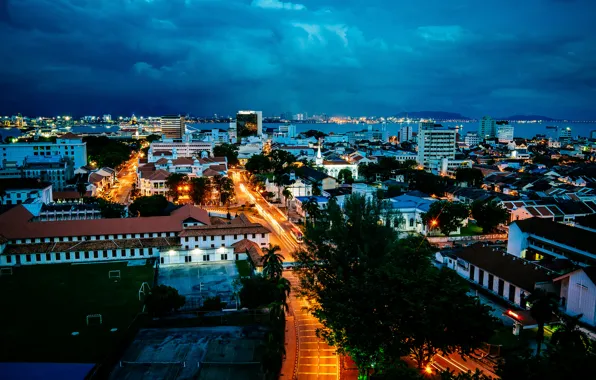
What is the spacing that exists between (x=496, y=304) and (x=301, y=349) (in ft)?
42.0

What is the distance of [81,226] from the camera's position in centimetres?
3550

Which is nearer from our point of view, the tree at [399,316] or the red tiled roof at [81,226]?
the tree at [399,316]

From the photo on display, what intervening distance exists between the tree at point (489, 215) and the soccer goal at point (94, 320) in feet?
111

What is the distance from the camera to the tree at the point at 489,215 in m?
41.2

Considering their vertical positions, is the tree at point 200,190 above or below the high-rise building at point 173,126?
below

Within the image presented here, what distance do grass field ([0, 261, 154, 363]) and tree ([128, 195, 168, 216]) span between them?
10763 mm

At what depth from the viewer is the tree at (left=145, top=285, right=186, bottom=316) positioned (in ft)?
75.5

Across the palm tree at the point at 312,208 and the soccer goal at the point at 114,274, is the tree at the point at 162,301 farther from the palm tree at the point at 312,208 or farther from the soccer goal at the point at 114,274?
the palm tree at the point at 312,208

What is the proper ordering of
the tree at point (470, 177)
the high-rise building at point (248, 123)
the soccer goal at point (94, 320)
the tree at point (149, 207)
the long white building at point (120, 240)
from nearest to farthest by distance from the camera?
the soccer goal at point (94, 320) → the long white building at point (120, 240) → the tree at point (149, 207) → the tree at point (470, 177) → the high-rise building at point (248, 123)

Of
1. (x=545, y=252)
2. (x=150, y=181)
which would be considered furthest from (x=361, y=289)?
(x=150, y=181)

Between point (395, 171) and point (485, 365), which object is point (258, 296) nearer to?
point (485, 365)

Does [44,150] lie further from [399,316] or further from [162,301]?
[399,316]

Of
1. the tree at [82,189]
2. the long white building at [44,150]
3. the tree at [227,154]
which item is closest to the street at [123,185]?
the tree at [82,189]

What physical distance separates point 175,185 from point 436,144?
189ft
